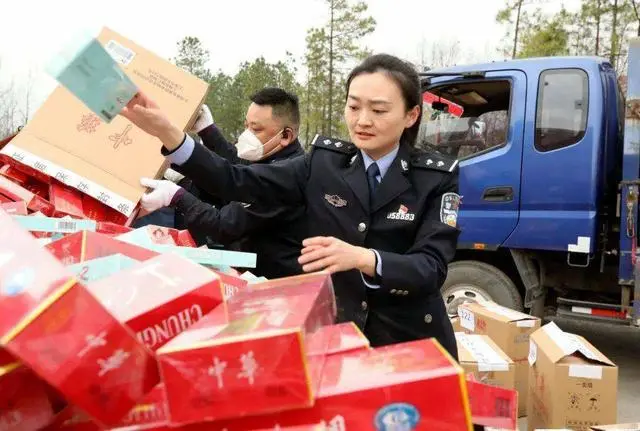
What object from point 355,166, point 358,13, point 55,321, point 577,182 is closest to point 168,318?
point 55,321

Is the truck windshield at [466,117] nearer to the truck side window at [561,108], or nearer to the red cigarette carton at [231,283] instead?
the truck side window at [561,108]

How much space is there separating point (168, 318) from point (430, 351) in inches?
A: 16.4

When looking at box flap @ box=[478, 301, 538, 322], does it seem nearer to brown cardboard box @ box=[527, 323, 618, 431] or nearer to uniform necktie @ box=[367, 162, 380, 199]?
brown cardboard box @ box=[527, 323, 618, 431]

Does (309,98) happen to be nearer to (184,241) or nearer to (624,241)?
(624,241)

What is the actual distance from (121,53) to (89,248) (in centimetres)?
→ 145

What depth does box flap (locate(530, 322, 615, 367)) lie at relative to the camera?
2844mm

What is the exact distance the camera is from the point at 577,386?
110 inches

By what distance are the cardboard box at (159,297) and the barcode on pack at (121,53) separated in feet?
5.61

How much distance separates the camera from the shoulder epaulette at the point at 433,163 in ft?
5.54

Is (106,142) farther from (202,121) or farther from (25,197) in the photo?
(202,121)

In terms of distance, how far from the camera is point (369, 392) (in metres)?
0.85

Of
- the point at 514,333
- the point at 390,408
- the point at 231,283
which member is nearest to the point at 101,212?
the point at 231,283

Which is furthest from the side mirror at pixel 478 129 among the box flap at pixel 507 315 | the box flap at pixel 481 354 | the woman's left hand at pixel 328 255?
the woman's left hand at pixel 328 255

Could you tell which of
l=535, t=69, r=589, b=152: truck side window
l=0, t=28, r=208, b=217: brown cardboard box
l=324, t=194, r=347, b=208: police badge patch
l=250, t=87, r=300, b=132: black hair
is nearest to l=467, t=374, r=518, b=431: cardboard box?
l=324, t=194, r=347, b=208: police badge patch
